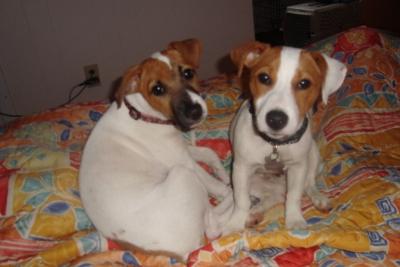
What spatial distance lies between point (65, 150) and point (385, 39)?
10.4 feet

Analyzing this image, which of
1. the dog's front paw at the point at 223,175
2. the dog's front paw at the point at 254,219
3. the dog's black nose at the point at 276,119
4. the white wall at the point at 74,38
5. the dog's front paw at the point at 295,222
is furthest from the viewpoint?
the white wall at the point at 74,38

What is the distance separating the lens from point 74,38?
4.14 metres

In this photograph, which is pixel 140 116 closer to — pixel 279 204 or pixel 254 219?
pixel 254 219

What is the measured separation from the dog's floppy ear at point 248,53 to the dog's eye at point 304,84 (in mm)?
320

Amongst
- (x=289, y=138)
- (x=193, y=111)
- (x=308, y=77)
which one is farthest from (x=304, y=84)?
(x=193, y=111)

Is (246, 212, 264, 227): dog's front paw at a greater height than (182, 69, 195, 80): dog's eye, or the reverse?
(182, 69, 195, 80): dog's eye

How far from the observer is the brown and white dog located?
1.77 metres

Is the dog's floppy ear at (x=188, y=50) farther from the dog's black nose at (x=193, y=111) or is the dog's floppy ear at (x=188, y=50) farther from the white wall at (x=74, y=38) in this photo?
the white wall at (x=74, y=38)

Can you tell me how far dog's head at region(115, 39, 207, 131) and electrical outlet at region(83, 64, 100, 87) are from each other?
225cm

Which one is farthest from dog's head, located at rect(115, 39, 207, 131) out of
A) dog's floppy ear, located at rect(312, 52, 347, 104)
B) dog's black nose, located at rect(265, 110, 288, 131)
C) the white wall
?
the white wall

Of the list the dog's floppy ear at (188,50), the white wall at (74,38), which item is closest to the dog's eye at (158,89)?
the dog's floppy ear at (188,50)

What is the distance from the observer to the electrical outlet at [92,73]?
14.2ft

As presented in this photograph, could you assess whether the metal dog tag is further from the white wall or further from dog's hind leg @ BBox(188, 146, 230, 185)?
the white wall

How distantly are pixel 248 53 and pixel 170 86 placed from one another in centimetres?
54
